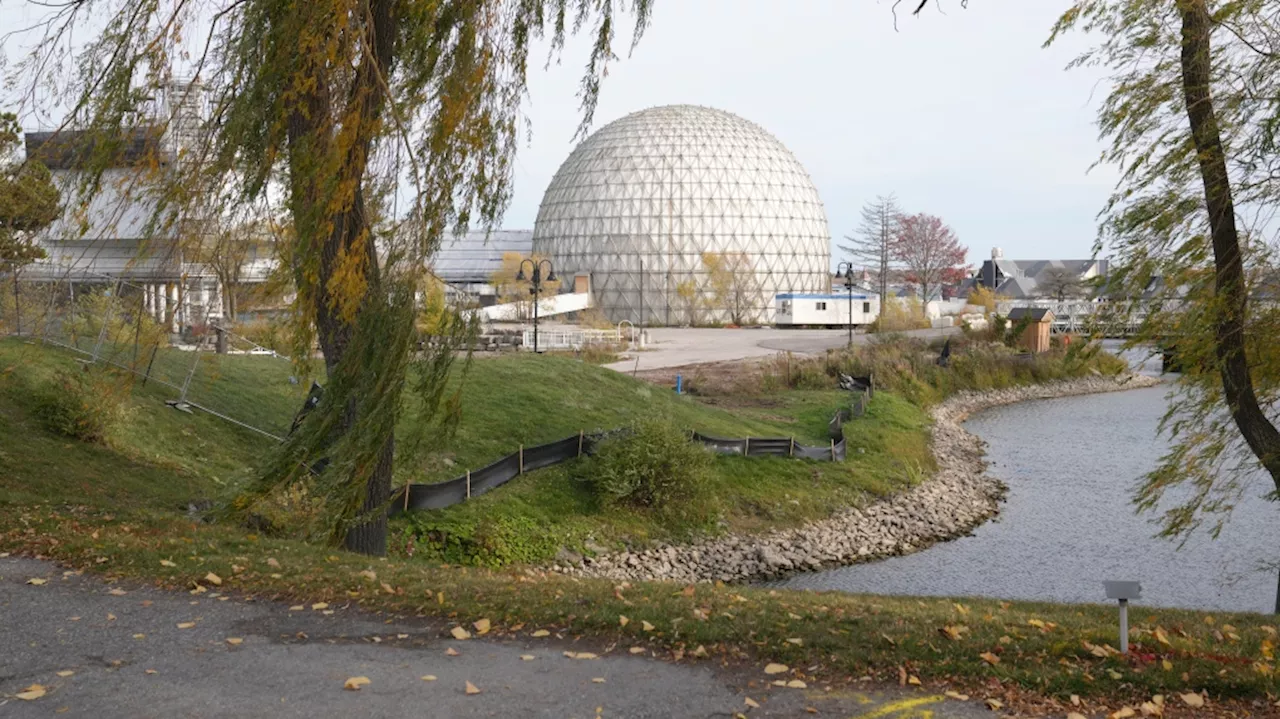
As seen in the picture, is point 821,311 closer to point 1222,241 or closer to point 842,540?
point 842,540

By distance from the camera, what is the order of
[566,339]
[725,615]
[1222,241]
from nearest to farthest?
1. [725,615]
2. [1222,241]
3. [566,339]

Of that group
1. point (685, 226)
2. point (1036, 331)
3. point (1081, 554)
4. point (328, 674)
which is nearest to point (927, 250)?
point (685, 226)

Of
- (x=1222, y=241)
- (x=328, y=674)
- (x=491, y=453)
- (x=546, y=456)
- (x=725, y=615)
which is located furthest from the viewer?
(x=491, y=453)

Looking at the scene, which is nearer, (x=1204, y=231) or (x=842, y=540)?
(x=1204, y=231)

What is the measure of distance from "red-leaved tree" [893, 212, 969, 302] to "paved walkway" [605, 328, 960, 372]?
1470 inches

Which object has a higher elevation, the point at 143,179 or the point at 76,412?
the point at 143,179

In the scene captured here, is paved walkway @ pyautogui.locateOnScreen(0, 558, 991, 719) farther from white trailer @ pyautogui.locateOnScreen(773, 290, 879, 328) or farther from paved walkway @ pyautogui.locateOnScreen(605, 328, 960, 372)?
white trailer @ pyautogui.locateOnScreen(773, 290, 879, 328)

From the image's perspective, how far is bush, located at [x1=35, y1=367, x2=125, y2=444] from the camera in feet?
52.6

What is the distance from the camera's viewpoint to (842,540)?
2180 centimetres

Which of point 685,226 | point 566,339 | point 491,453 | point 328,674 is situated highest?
point 685,226

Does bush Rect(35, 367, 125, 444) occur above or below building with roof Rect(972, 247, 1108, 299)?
below

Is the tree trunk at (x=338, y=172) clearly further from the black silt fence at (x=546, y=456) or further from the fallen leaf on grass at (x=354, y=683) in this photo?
the fallen leaf on grass at (x=354, y=683)

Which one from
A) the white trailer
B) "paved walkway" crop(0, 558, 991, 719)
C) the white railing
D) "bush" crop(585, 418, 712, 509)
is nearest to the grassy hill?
"bush" crop(585, 418, 712, 509)

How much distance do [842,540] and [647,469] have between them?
4.10 meters
